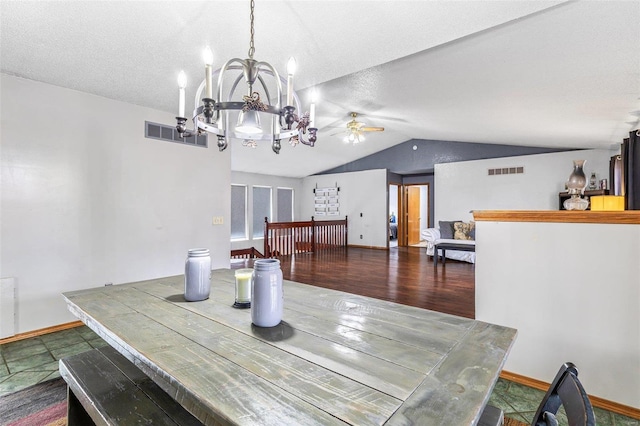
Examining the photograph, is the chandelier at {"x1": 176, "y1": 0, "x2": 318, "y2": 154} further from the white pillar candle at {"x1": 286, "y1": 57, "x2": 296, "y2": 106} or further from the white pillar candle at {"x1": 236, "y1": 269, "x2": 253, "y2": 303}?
the white pillar candle at {"x1": 236, "y1": 269, "x2": 253, "y2": 303}

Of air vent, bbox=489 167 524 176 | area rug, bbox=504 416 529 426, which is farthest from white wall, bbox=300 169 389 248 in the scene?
area rug, bbox=504 416 529 426

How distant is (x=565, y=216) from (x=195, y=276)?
239 centimetres

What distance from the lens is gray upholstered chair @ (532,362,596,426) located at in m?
0.67

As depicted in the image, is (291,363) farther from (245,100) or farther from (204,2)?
(204,2)

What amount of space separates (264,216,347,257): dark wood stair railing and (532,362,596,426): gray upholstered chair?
630 cm

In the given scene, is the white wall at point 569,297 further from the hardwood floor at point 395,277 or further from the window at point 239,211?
the window at point 239,211

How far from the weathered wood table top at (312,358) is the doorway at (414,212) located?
8.60 metres

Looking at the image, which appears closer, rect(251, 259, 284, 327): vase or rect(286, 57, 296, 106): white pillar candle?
rect(251, 259, 284, 327): vase

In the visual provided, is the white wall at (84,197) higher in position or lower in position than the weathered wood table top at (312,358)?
higher

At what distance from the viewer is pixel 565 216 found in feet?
6.76

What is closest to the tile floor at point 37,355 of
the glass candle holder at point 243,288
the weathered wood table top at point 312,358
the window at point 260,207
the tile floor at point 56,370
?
the tile floor at point 56,370

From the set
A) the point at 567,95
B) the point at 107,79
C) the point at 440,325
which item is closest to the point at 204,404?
the point at 440,325

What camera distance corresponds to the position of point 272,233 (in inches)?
286

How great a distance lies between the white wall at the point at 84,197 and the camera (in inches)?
113
